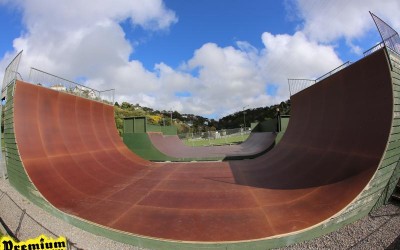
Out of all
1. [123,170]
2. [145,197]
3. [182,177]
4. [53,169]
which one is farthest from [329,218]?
[123,170]

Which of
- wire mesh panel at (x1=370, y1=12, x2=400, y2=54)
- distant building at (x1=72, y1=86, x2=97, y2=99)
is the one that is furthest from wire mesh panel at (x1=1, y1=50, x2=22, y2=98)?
wire mesh panel at (x1=370, y1=12, x2=400, y2=54)

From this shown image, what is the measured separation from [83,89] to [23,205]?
6531 mm

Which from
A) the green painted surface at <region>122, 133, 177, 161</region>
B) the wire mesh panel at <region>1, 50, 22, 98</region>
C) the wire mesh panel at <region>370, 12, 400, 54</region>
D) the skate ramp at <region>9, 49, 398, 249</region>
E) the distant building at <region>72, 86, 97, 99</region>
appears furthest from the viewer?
the green painted surface at <region>122, 133, 177, 161</region>

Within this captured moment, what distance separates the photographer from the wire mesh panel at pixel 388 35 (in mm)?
5504

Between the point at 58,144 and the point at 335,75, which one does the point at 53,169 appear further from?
the point at 335,75

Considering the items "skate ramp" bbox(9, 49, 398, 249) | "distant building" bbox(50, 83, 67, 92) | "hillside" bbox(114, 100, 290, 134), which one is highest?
"hillside" bbox(114, 100, 290, 134)

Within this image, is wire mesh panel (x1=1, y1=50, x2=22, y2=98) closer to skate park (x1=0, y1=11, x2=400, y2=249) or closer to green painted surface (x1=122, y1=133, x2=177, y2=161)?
skate park (x1=0, y1=11, x2=400, y2=249)

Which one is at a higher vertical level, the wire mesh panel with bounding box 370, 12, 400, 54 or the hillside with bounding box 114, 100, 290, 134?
the hillside with bounding box 114, 100, 290, 134

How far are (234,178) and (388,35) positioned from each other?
237 inches

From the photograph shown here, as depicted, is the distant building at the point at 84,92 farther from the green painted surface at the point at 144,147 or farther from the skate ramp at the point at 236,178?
the green painted surface at the point at 144,147

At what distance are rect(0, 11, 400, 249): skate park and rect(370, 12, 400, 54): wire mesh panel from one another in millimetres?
321

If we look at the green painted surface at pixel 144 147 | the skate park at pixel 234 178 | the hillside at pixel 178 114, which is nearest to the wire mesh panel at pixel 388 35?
the skate park at pixel 234 178

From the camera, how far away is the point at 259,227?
454 centimetres

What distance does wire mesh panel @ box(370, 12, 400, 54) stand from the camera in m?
5.50
